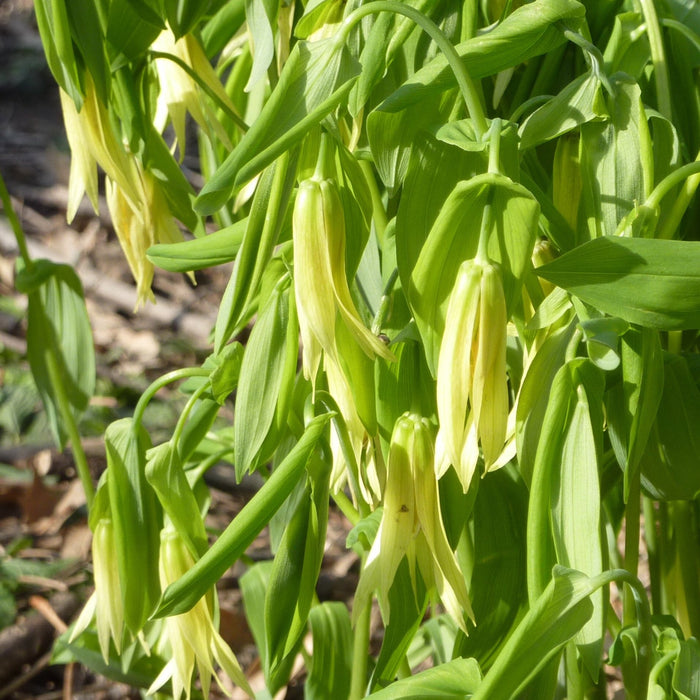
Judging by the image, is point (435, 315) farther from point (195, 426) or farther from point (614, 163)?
point (195, 426)

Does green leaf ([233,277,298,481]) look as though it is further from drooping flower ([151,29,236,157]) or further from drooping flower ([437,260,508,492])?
drooping flower ([151,29,236,157])

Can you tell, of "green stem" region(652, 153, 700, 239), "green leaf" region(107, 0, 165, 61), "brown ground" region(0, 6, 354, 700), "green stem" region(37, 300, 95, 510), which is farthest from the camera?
"brown ground" region(0, 6, 354, 700)

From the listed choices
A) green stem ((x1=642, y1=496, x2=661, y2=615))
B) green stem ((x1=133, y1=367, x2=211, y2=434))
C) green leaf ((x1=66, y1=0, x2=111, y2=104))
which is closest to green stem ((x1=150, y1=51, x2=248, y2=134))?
green leaf ((x1=66, y1=0, x2=111, y2=104))

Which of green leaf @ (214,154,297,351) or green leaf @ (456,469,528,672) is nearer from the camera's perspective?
green leaf @ (214,154,297,351)

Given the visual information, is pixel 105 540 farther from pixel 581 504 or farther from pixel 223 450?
pixel 581 504

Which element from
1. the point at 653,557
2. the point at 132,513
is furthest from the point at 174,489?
the point at 653,557
